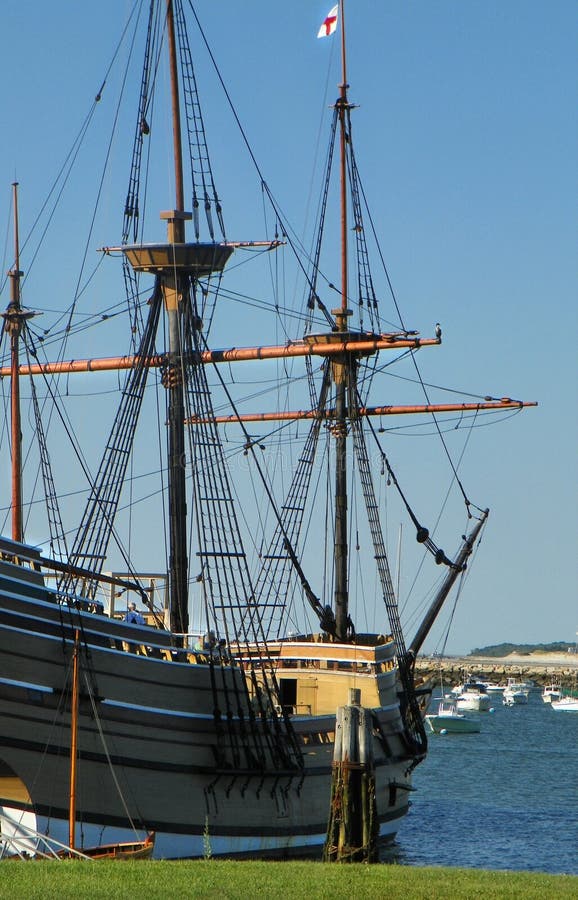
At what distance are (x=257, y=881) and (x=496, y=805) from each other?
36713 millimetres

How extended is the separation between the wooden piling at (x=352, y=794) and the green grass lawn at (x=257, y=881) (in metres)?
2.66

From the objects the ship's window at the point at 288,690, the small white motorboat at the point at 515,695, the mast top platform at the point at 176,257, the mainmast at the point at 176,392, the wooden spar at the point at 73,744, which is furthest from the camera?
the small white motorboat at the point at 515,695

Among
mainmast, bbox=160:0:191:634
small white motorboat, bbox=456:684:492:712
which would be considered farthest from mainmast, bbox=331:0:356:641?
small white motorboat, bbox=456:684:492:712

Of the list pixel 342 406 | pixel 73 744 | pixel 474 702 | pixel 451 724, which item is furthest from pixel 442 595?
pixel 474 702

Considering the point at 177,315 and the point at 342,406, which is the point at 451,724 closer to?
the point at 342,406

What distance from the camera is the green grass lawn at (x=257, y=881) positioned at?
2098 cm

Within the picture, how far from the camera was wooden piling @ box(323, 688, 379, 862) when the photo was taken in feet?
90.0

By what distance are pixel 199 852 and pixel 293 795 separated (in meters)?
3.75

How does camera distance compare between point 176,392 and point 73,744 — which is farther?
point 176,392

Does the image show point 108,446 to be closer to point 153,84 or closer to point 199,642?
Answer: point 199,642

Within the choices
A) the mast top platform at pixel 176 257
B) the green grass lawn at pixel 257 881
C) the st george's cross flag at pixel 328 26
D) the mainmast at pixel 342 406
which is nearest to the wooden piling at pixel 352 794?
the green grass lawn at pixel 257 881

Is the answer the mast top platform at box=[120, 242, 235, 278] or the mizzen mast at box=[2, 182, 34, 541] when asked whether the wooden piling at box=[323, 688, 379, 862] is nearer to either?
the mast top platform at box=[120, 242, 235, 278]

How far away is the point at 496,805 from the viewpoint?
5738cm

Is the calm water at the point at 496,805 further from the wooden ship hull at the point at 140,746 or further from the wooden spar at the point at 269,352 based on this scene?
the wooden spar at the point at 269,352
